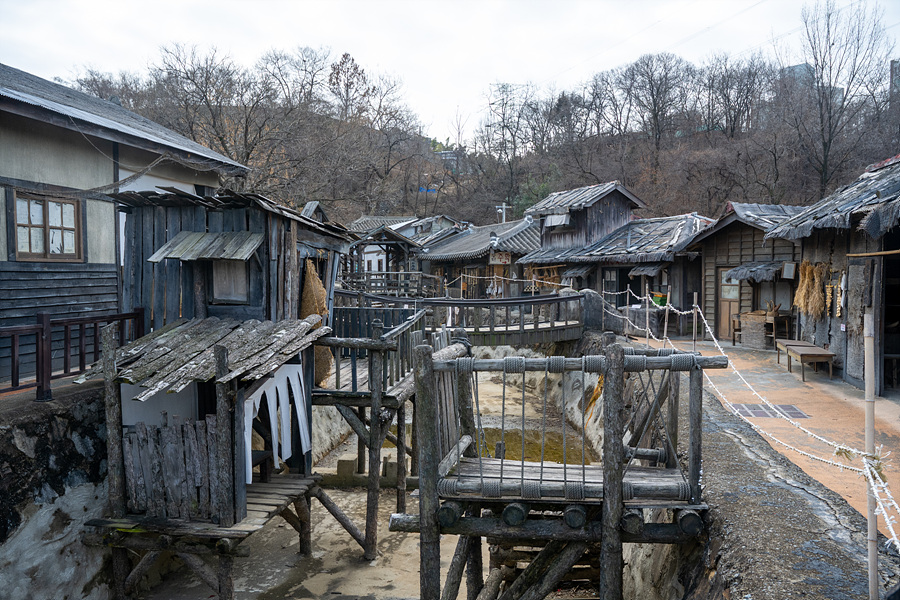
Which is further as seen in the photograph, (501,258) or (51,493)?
(501,258)

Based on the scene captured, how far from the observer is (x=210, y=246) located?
22.8ft

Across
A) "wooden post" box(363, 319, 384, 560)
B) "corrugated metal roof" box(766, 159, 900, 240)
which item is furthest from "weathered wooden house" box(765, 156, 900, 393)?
"wooden post" box(363, 319, 384, 560)

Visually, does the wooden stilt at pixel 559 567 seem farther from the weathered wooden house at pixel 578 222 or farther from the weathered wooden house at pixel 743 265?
the weathered wooden house at pixel 578 222

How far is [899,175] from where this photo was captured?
939 cm

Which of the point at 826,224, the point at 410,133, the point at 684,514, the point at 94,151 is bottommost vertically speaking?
the point at 684,514

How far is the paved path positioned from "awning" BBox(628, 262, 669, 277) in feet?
18.8

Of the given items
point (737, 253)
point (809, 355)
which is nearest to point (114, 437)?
point (809, 355)

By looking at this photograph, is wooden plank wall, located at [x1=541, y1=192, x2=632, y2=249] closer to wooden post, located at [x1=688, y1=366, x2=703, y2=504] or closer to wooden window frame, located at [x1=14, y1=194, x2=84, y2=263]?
wooden window frame, located at [x1=14, y1=194, x2=84, y2=263]

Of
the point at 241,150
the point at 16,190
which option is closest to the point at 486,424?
the point at 16,190

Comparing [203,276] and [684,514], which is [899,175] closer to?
[684,514]

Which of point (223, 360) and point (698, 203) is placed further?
point (698, 203)

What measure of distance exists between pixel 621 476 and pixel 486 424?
36.3ft

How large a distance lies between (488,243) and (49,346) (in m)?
22.3

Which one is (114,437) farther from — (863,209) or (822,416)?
(863,209)
